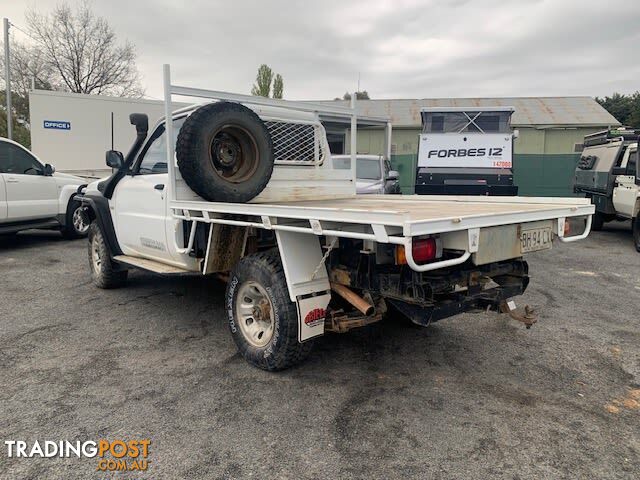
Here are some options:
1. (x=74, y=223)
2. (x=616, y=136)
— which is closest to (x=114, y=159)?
(x=74, y=223)

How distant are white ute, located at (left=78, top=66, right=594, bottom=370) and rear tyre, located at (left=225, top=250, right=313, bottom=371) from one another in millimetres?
10

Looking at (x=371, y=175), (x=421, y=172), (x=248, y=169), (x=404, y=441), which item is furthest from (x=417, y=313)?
(x=421, y=172)

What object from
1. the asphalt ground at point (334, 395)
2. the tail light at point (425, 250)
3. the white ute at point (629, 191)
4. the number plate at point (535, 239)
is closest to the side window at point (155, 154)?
the asphalt ground at point (334, 395)

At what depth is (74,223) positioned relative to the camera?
32.2ft


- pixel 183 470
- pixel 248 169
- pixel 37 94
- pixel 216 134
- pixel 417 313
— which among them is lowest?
pixel 183 470

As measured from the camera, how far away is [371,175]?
34.4 ft

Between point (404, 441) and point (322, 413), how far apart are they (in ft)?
1.86

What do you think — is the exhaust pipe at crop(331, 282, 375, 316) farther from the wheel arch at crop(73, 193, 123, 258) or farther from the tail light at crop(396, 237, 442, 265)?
the wheel arch at crop(73, 193, 123, 258)

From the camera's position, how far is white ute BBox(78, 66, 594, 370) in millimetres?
2787

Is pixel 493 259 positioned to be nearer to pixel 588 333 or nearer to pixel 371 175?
pixel 588 333

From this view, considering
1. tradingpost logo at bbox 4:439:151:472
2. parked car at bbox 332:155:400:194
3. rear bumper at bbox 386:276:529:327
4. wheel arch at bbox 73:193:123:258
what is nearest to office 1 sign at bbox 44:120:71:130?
parked car at bbox 332:155:400:194

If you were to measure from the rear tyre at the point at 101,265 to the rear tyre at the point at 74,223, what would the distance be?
3882 mm

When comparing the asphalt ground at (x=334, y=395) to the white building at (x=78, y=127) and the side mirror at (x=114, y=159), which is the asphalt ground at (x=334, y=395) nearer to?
the side mirror at (x=114, y=159)

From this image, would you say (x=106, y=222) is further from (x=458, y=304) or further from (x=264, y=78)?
(x=264, y=78)
